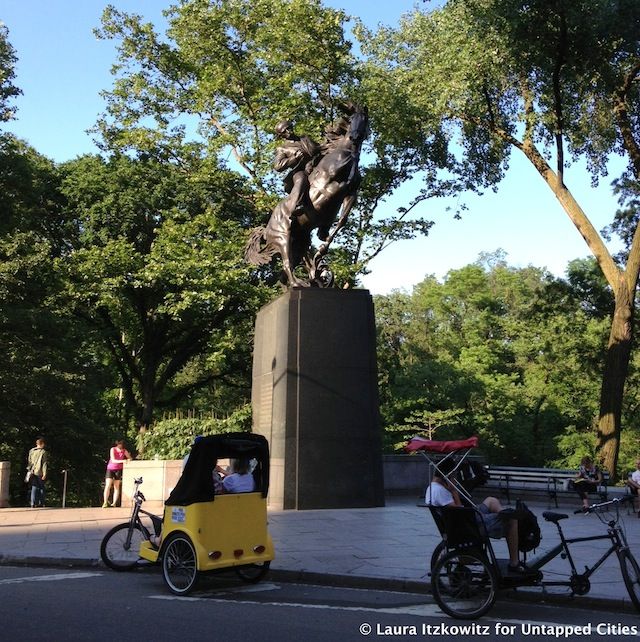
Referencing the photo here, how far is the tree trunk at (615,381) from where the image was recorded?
22.3 meters

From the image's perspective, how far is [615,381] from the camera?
897 inches

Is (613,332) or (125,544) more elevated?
(613,332)

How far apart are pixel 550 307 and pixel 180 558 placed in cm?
2625

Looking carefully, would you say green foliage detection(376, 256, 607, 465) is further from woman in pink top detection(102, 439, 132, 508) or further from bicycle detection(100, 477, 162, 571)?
bicycle detection(100, 477, 162, 571)

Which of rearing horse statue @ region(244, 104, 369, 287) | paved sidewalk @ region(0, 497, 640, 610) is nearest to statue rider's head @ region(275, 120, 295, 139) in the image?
rearing horse statue @ region(244, 104, 369, 287)

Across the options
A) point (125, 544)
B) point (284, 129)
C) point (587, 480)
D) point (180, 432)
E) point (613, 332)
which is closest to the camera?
point (125, 544)

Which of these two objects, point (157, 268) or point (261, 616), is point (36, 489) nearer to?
point (157, 268)

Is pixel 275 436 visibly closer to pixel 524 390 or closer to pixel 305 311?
pixel 305 311

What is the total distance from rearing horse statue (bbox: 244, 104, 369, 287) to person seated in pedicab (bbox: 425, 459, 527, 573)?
9194 millimetres

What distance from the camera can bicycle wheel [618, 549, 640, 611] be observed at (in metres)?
7.05

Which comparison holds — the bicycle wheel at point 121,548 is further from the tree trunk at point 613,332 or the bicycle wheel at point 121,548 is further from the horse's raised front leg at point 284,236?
the tree trunk at point 613,332

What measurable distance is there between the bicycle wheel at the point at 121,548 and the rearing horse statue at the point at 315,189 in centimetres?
782

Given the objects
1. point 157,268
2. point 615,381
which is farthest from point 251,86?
point 615,381

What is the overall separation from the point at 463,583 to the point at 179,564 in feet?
10.7
